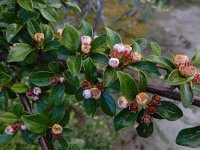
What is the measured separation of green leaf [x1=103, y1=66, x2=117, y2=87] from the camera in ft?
2.47

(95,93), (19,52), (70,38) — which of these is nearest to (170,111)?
(95,93)

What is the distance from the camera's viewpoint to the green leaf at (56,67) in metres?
0.87

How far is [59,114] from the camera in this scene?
0.87 metres

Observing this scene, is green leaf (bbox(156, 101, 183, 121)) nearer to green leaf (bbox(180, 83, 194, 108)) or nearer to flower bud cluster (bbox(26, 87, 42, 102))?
green leaf (bbox(180, 83, 194, 108))

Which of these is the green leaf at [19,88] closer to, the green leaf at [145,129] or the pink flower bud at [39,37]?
the pink flower bud at [39,37]

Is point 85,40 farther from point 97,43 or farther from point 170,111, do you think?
point 170,111

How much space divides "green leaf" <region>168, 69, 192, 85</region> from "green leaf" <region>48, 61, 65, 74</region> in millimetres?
290

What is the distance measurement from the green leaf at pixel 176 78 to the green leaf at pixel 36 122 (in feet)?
1.02

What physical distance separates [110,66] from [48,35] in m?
0.24

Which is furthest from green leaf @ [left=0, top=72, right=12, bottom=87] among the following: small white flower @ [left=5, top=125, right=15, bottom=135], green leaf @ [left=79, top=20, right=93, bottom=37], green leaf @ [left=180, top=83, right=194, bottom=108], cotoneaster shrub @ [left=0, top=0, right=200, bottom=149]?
green leaf @ [left=180, top=83, right=194, bottom=108]

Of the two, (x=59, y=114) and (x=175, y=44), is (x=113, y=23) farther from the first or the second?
(x=59, y=114)

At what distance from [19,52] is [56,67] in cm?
10

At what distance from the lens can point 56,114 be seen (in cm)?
87

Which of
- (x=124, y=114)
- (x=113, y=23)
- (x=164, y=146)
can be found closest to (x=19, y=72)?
(x=124, y=114)
